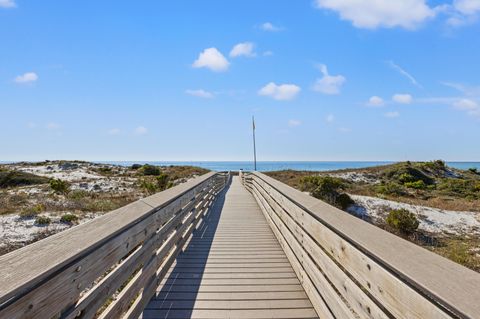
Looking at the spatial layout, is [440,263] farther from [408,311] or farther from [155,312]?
[155,312]

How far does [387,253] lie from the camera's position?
1855mm

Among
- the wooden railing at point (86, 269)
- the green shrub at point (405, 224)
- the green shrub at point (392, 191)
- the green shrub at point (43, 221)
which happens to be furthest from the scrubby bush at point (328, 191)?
the wooden railing at point (86, 269)

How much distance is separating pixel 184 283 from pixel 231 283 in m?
0.64

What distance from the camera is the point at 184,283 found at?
4199 mm

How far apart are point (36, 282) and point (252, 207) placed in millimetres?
9954

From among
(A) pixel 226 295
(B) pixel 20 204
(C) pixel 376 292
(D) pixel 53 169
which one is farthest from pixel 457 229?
(D) pixel 53 169

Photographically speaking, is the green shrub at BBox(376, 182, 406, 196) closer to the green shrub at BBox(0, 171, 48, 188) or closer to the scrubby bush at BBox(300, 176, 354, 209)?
the scrubby bush at BBox(300, 176, 354, 209)

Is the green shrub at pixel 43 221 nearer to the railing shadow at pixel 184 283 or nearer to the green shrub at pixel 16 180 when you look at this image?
the railing shadow at pixel 184 283

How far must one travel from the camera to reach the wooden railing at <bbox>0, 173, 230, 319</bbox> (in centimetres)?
155

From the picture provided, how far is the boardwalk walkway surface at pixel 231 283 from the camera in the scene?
3.42 metres

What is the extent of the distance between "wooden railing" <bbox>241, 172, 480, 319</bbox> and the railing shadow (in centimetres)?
145

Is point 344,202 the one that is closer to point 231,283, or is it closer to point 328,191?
point 328,191

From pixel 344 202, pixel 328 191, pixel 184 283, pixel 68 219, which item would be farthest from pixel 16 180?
pixel 184 283

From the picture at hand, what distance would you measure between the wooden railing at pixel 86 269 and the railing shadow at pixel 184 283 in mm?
154
